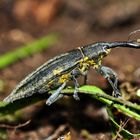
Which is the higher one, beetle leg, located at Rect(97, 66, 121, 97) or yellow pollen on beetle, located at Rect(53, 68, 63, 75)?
yellow pollen on beetle, located at Rect(53, 68, 63, 75)

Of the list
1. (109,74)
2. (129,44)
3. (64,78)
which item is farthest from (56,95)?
(129,44)

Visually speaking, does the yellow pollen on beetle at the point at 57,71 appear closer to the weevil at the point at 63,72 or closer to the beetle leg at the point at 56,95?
the weevil at the point at 63,72

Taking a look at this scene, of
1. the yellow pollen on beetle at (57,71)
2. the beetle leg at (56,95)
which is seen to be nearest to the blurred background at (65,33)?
the beetle leg at (56,95)

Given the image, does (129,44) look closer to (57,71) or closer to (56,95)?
(57,71)

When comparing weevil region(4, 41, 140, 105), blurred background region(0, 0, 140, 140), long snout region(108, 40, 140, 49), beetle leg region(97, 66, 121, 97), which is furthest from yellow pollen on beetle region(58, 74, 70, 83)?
blurred background region(0, 0, 140, 140)

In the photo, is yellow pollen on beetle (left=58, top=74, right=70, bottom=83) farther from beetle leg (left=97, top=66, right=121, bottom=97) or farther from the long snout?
the long snout
